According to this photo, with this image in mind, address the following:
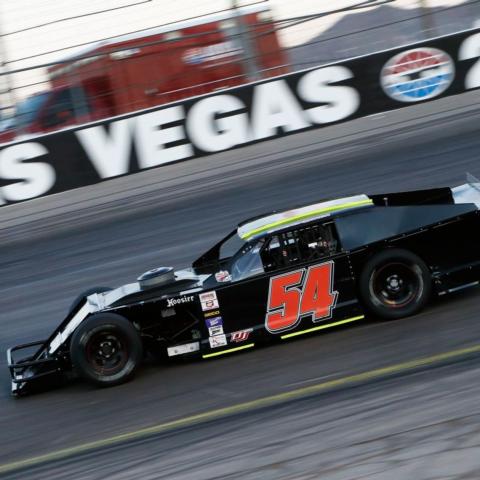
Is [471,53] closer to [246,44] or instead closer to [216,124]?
[246,44]

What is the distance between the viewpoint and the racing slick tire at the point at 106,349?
728cm

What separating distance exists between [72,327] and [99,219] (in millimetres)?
6086

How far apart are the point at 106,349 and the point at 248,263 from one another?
133 cm

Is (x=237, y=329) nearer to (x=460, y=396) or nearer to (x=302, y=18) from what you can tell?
(x=460, y=396)

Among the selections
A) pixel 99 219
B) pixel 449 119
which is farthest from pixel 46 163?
pixel 449 119

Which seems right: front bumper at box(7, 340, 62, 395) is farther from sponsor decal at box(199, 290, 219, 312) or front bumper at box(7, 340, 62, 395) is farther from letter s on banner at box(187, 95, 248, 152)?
letter s on banner at box(187, 95, 248, 152)

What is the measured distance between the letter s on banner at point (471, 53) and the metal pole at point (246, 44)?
140 inches

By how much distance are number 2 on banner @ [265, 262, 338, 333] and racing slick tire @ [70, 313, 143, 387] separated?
1.10 m

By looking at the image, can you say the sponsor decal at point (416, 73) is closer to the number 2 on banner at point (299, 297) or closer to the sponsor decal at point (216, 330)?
the number 2 on banner at point (299, 297)

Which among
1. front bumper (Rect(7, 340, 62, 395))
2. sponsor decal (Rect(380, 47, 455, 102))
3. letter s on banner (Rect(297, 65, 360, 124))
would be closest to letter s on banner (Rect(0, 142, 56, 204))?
letter s on banner (Rect(297, 65, 360, 124))

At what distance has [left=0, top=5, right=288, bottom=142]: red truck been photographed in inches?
625

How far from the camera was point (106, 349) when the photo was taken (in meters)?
7.41

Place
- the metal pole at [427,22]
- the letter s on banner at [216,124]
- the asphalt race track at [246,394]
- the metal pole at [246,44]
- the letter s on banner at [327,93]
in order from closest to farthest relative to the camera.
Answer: the asphalt race track at [246,394], the letter s on banner at [216,124], the letter s on banner at [327,93], the metal pole at [246,44], the metal pole at [427,22]

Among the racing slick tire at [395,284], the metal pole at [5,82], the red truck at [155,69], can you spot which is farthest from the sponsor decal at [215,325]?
the metal pole at [5,82]
